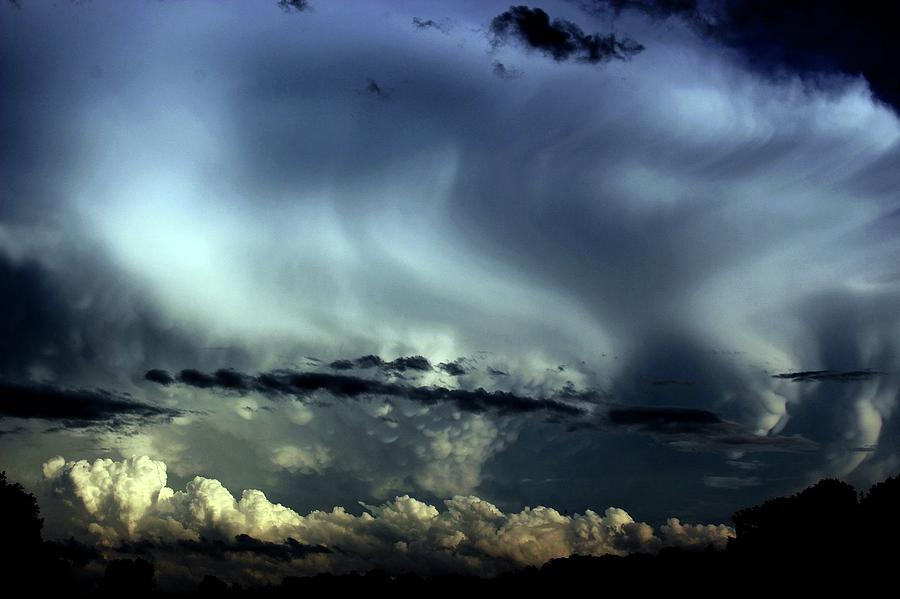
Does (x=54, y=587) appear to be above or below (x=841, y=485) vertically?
below

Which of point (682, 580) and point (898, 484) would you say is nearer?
point (898, 484)

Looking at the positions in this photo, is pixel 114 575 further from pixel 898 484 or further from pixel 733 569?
pixel 898 484

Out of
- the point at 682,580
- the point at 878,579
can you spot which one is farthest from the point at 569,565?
the point at 878,579

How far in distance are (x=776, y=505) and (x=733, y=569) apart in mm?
18470

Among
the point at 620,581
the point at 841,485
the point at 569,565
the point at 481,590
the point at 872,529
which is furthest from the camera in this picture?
the point at 481,590

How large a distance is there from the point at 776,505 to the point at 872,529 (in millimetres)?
26170

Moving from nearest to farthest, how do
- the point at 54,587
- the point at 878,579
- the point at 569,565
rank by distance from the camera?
the point at 878,579 < the point at 54,587 < the point at 569,565

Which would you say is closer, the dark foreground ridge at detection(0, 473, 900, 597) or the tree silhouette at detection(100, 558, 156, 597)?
the dark foreground ridge at detection(0, 473, 900, 597)

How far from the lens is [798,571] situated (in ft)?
342

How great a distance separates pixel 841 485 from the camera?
12256cm

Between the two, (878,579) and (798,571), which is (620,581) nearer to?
(798,571)

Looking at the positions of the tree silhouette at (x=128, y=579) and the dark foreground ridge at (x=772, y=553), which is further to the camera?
the tree silhouette at (x=128, y=579)

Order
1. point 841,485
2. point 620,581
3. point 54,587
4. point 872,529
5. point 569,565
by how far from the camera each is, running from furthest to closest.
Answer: point 569,565 < point 620,581 < point 841,485 < point 54,587 < point 872,529

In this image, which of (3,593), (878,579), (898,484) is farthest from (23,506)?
(898,484)
